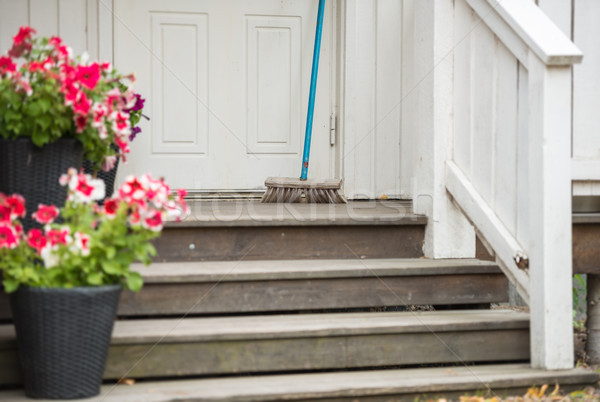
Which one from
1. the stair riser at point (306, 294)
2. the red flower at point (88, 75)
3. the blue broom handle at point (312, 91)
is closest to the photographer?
the red flower at point (88, 75)

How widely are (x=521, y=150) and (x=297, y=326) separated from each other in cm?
95

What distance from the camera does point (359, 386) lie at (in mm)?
2111

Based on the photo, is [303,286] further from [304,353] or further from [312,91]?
[312,91]

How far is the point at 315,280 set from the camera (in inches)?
98.4

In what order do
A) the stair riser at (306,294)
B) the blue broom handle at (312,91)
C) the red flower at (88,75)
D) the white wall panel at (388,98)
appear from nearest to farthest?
the red flower at (88,75), the stair riser at (306,294), the blue broom handle at (312,91), the white wall panel at (388,98)

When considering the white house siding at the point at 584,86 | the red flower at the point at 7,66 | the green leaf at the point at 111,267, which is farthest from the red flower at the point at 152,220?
the white house siding at the point at 584,86

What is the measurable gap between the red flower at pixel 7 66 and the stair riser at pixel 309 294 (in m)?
0.80

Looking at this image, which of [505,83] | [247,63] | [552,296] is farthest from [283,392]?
[247,63]

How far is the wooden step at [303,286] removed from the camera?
2389mm

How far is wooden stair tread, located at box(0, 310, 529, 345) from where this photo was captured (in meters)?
2.18

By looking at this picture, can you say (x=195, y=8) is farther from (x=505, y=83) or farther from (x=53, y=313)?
(x=53, y=313)

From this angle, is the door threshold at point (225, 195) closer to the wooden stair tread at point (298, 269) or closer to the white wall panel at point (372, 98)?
the white wall panel at point (372, 98)

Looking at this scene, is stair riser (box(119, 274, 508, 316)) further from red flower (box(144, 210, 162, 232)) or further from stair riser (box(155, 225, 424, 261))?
red flower (box(144, 210, 162, 232))

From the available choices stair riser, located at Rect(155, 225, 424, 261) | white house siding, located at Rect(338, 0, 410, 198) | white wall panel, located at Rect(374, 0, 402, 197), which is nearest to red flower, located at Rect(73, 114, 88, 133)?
stair riser, located at Rect(155, 225, 424, 261)
